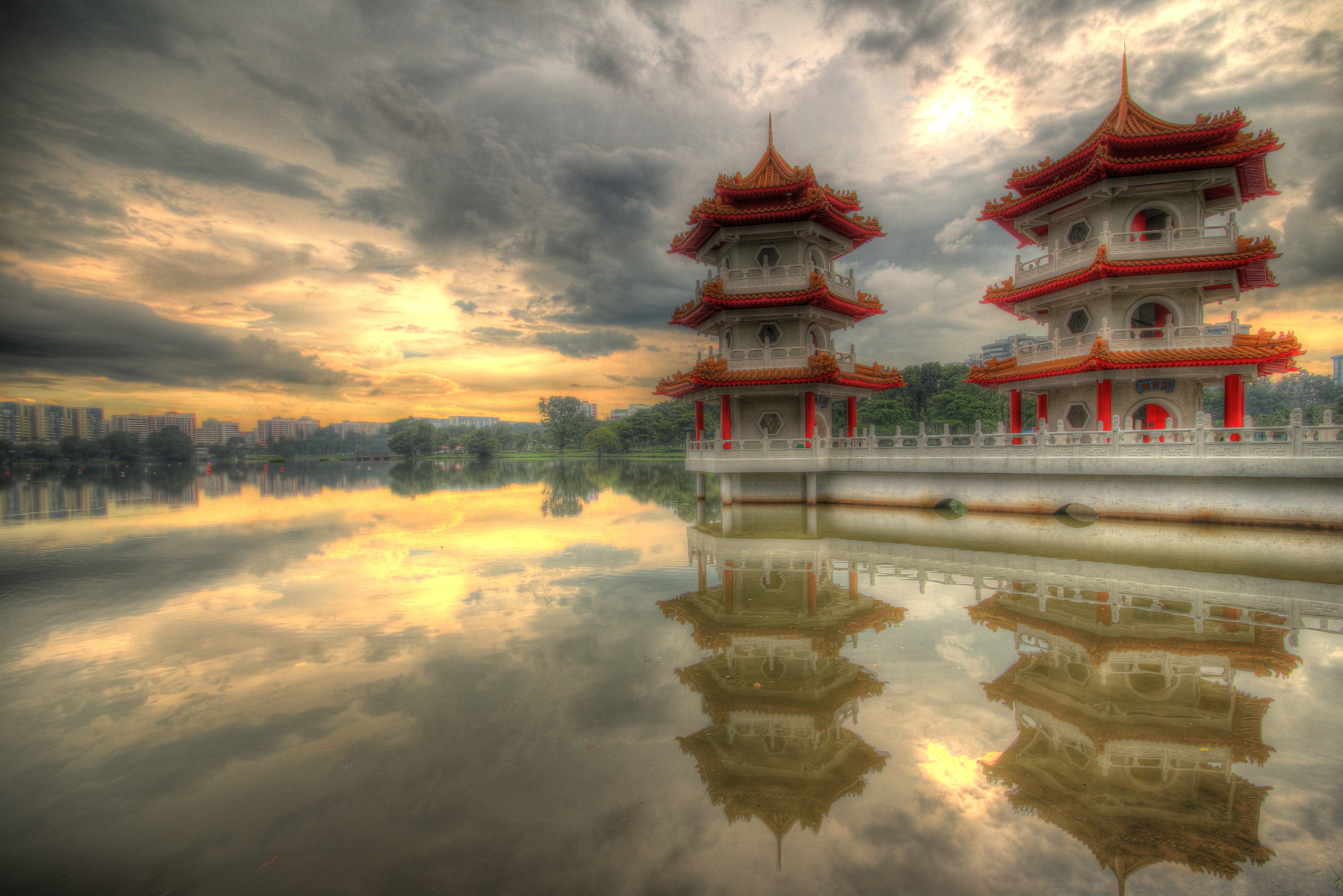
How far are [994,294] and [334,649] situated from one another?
81.7 ft

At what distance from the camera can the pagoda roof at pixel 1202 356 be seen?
17.0m

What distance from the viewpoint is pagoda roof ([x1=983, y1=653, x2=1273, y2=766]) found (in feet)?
16.8

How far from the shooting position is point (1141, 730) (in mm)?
5391

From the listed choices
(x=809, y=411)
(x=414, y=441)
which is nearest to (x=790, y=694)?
(x=809, y=411)

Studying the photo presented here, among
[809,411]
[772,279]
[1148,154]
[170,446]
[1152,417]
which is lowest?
[1152,417]

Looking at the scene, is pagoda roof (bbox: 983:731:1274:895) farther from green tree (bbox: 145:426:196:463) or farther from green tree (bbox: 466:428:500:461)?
green tree (bbox: 145:426:196:463)

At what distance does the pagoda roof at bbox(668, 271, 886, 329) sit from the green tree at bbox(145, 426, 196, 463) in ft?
428

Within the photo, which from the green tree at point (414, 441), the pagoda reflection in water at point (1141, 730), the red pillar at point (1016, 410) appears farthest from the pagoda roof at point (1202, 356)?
the green tree at point (414, 441)

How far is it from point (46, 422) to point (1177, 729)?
201577 mm

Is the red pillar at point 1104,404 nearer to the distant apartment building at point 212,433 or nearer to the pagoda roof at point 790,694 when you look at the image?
the pagoda roof at point 790,694

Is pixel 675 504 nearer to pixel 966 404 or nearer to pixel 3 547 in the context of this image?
pixel 3 547

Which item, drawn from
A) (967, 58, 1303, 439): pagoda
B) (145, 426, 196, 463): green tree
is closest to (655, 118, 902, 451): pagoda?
(967, 58, 1303, 439): pagoda

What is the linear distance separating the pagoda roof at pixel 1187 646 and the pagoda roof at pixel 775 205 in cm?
1796

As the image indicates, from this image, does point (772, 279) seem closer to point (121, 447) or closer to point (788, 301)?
point (788, 301)
